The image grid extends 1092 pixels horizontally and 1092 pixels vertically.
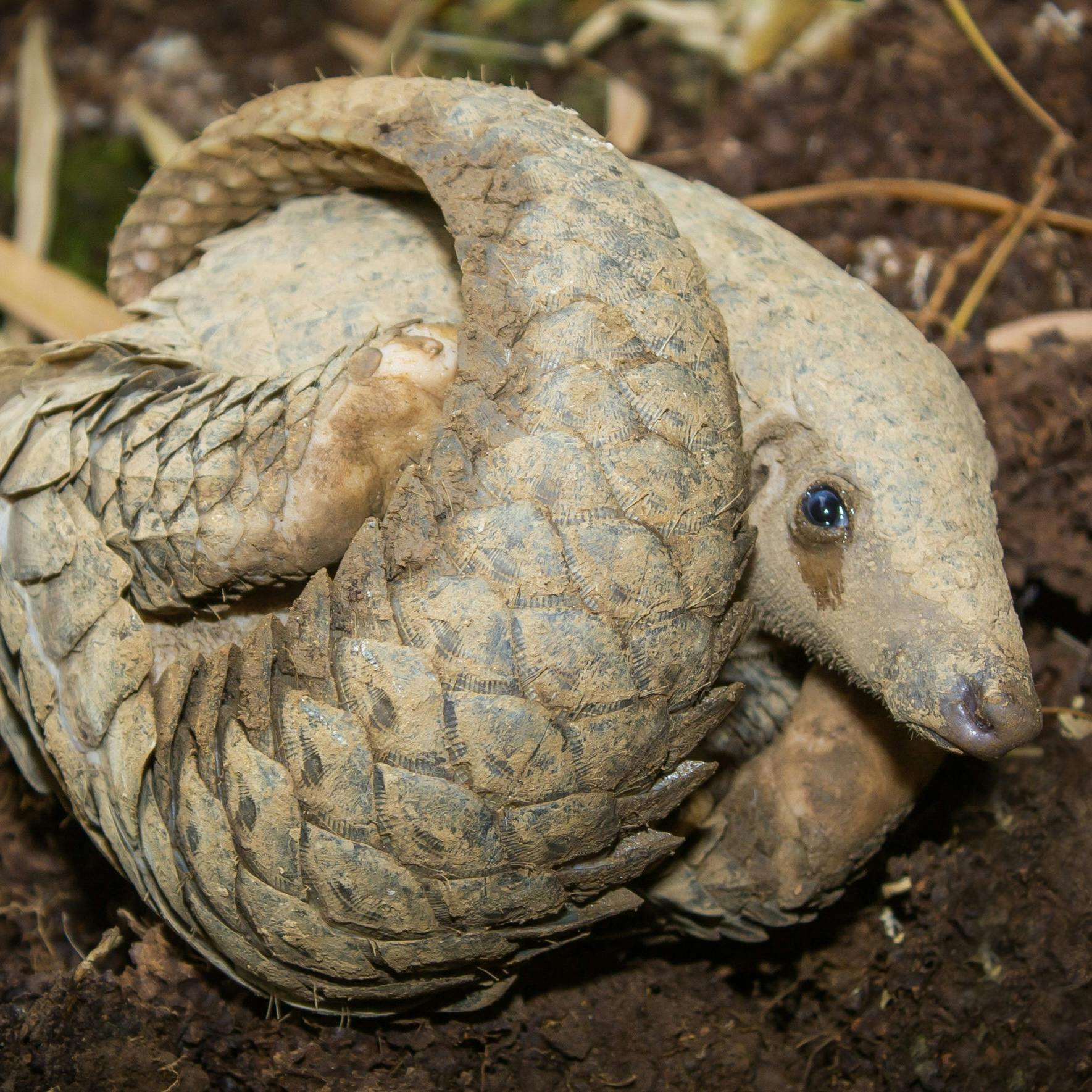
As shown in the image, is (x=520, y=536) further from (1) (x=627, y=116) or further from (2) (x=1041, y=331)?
(1) (x=627, y=116)

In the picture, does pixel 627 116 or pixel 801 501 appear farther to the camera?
pixel 627 116

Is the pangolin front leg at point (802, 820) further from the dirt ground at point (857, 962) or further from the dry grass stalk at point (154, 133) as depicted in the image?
the dry grass stalk at point (154, 133)

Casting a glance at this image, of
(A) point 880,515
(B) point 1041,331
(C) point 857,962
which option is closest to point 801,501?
(A) point 880,515

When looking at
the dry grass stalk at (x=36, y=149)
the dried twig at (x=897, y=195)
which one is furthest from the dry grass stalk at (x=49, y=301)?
the dried twig at (x=897, y=195)

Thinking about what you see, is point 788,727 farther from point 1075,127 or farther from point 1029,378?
point 1075,127

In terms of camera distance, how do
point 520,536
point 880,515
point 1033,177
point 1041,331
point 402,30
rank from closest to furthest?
point 520,536 → point 880,515 → point 1041,331 → point 1033,177 → point 402,30

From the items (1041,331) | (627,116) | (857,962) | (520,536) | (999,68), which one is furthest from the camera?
(627,116)

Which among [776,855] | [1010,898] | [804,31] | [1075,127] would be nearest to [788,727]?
[776,855]
